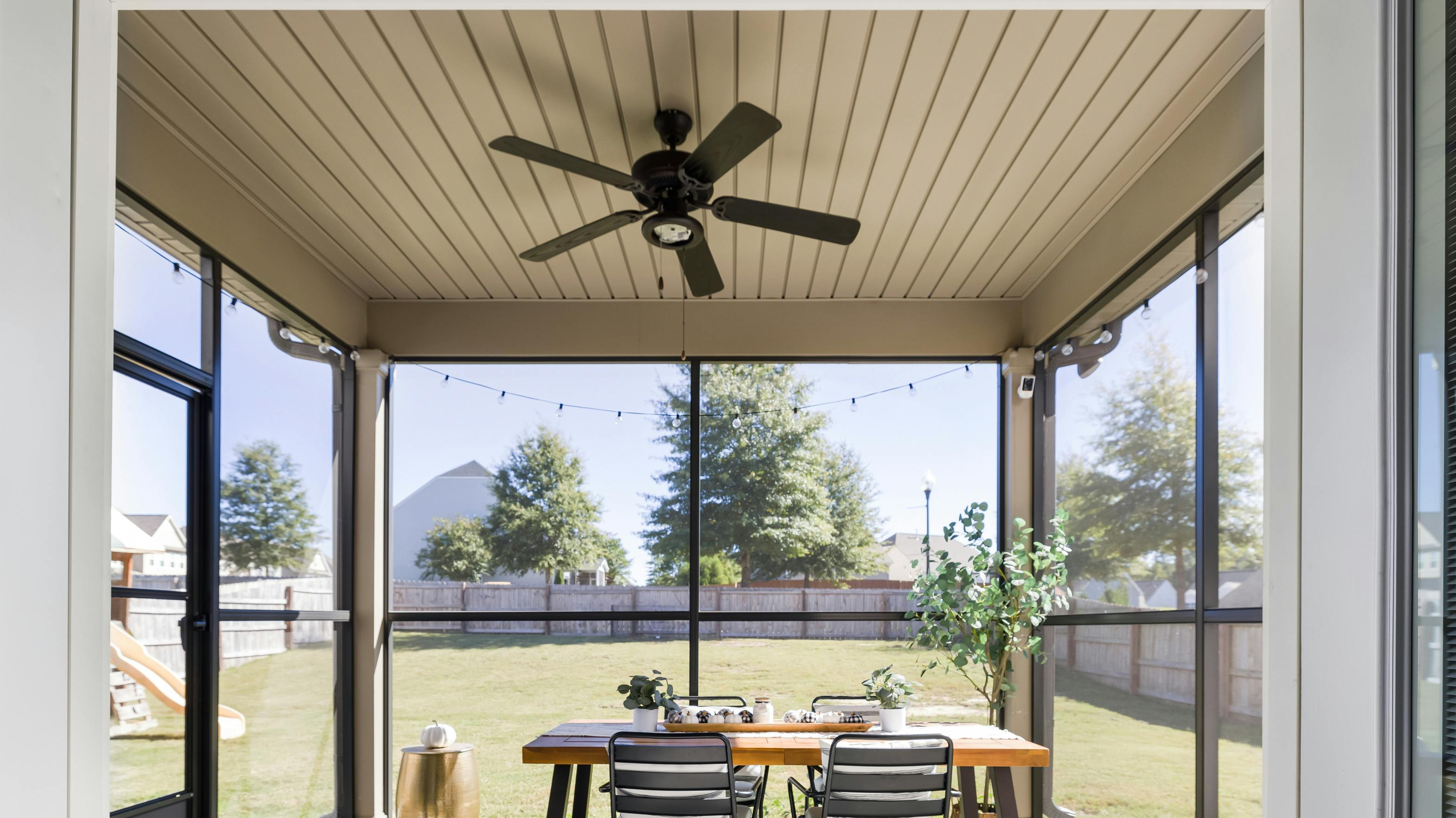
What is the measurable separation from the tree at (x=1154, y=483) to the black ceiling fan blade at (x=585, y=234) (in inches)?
74.6

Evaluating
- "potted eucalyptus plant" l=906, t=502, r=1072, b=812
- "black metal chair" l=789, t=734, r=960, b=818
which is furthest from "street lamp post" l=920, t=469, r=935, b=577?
"black metal chair" l=789, t=734, r=960, b=818

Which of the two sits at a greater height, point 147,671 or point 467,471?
point 467,471

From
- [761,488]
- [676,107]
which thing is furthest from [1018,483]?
[676,107]

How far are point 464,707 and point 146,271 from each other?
288 cm

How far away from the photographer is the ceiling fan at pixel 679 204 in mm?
2852

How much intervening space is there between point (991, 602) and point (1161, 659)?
1321 mm

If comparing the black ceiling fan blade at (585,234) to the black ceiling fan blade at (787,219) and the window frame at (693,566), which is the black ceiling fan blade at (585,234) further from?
the window frame at (693,566)

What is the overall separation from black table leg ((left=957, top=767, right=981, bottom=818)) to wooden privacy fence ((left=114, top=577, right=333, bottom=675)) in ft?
9.15

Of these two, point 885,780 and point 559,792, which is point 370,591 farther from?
point 885,780

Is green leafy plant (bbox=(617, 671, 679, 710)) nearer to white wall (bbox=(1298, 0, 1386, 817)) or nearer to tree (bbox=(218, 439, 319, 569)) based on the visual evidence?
tree (bbox=(218, 439, 319, 569))

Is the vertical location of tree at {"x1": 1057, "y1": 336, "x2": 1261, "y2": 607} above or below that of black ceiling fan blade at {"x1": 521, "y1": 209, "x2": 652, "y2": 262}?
below

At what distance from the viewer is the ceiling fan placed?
112 inches

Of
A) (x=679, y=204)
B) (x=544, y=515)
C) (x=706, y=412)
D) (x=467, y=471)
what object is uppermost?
(x=679, y=204)

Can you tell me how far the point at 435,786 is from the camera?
4.57 metres
